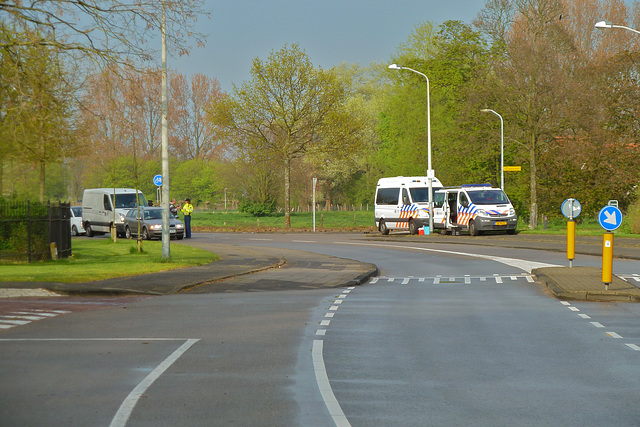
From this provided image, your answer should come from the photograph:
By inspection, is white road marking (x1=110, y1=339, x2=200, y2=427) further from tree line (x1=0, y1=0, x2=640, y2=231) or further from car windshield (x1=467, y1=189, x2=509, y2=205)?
car windshield (x1=467, y1=189, x2=509, y2=205)

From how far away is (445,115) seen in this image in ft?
207

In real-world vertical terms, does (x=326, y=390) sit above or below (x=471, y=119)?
below

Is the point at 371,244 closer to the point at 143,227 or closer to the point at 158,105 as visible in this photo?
the point at 143,227

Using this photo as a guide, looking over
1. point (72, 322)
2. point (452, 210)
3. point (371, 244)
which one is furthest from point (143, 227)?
point (72, 322)

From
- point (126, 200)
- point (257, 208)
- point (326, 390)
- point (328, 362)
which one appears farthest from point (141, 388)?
point (257, 208)

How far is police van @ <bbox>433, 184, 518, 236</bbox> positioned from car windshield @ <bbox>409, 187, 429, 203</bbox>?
1452 mm

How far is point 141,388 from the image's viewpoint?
7.45 meters

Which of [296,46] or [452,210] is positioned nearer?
[452,210]

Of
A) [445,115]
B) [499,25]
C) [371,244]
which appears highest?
[499,25]

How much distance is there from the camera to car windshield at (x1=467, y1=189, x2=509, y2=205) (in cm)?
3869

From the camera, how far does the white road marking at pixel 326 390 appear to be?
6.30 meters

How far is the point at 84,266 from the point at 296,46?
3397cm

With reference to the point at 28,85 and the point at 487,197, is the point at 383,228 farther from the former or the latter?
the point at 28,85

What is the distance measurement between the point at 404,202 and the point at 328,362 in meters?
33.5
